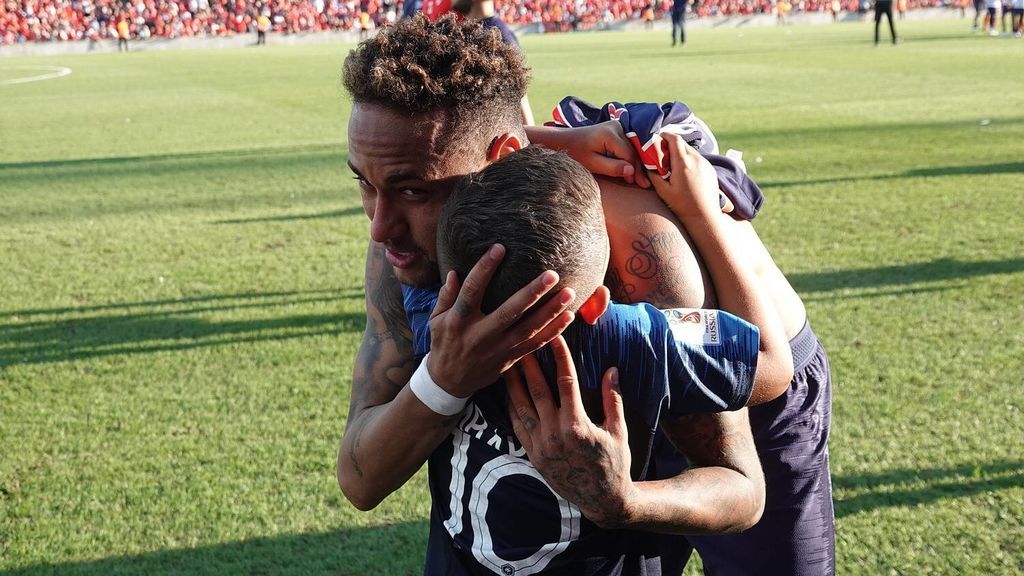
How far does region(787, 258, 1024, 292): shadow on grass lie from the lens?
7082 millimetres

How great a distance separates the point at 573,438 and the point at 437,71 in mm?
800

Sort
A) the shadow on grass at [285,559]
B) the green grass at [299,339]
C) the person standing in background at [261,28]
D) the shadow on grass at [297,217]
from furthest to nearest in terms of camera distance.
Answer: the person standing in background at [261,28] < the shadow on grass at [297,217] < the green grass at [299,339] < the shadow on grass at [285,559]

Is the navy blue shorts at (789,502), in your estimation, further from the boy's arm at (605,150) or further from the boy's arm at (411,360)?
the boy's arm at (411,360)

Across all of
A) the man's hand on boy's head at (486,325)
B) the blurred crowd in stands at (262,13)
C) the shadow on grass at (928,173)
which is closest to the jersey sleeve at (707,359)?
the man's hand on boy's head at (486,325)

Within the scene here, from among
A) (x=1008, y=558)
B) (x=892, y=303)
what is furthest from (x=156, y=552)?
(x=892, y=303)

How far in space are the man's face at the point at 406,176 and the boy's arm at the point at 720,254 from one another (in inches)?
16.9

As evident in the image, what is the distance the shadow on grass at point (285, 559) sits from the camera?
3.87m

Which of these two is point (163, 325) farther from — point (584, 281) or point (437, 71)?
point (584, 281)

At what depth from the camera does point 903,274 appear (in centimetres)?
726

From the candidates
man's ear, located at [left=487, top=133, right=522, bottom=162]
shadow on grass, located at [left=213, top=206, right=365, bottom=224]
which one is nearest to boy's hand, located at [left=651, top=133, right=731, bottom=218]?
man's ear, located at [left=487, top=133, right=522, bottom=162]

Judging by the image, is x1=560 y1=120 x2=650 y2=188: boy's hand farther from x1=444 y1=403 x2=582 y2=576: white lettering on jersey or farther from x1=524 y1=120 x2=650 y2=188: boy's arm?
x1=444 y1=403 x2=582 y2=576: white lettering on jersey

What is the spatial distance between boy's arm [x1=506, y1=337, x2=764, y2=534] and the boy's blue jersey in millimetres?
48

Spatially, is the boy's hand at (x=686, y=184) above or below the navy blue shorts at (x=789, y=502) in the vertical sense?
above

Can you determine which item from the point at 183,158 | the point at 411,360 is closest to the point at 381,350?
the point at 411,360
